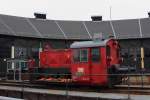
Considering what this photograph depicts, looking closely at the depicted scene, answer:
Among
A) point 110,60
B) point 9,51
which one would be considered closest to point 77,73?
point 110,60

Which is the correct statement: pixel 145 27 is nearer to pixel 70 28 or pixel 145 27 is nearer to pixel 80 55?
pixel 70 28

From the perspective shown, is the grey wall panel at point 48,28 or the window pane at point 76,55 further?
the grey wall panel at point 48,28

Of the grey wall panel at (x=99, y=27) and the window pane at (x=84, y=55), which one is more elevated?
the grey wall panel at (x=99, y=27)

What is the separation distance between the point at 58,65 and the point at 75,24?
107 ft

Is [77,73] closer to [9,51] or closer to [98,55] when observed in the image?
[98,55]

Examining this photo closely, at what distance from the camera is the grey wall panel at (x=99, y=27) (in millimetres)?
53403

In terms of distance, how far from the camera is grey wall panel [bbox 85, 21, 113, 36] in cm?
5340

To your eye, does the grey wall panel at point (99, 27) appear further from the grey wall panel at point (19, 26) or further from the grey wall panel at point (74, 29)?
the grey wall panel at point (19, 26)

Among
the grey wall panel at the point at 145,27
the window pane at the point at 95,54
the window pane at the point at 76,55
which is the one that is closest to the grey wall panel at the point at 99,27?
the grey wall panel at the point at 145,27

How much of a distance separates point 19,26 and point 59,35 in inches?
233

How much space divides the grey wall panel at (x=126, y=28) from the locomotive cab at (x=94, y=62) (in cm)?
2871

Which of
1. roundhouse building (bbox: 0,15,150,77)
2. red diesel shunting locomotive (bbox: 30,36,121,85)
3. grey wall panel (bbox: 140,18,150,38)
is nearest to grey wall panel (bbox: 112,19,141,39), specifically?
roundhouse building (bbox: 0,15,150,77)

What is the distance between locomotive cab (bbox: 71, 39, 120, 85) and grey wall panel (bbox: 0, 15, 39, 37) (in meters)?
27.7

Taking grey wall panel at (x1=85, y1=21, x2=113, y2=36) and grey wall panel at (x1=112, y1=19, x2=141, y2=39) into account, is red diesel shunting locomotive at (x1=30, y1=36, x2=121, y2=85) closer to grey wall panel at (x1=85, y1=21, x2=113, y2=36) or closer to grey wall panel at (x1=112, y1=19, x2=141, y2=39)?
grey wall panel at (x1=112, y1=19, x2=141, y2=39)
